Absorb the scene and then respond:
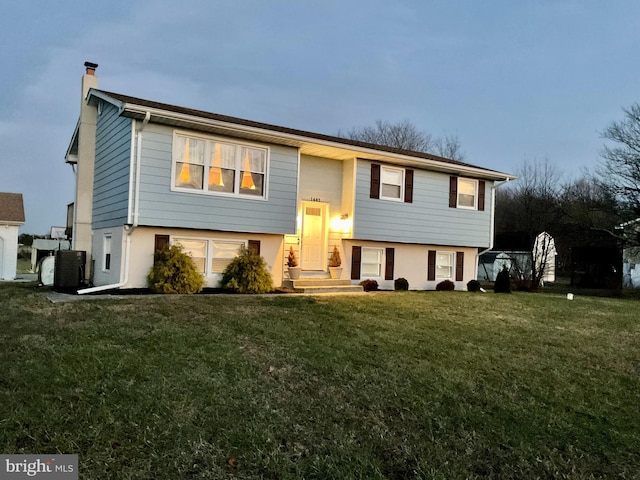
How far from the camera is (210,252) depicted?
11.9 m

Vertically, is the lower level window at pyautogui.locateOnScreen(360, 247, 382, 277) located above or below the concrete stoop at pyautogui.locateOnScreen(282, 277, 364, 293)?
above

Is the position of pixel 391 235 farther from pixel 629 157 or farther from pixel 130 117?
pixel 629 157

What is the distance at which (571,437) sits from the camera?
3.99 meters

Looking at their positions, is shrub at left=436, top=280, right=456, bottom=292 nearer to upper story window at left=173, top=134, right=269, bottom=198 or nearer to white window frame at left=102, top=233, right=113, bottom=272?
upper story window at left=173, top=134, right=269, bottom=198

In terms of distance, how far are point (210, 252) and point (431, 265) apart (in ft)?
24.8

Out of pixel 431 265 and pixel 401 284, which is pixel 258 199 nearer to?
pixel 401 284

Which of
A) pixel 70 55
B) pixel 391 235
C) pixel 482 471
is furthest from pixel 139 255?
pixel 70 55

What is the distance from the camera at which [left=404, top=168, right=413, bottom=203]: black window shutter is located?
47.9ft

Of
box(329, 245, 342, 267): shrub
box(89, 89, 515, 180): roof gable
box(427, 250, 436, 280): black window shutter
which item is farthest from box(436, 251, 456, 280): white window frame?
box(329, 245, 342, 267): shrub

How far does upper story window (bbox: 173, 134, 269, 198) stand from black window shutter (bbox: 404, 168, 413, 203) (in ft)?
15.6

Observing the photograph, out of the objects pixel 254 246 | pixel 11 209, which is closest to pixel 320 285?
pixel 254 246

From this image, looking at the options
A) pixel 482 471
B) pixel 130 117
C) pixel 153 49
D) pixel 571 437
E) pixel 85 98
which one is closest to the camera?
pixel 482 471

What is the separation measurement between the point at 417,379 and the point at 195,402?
7.84ft

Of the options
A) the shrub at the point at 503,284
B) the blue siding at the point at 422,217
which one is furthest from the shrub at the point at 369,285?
the shrub at the point at 503,284
